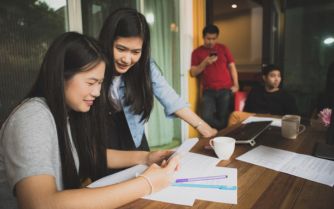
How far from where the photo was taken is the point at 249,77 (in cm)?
527

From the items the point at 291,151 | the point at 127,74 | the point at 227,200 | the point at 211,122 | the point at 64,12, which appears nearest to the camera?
the point at 227,200

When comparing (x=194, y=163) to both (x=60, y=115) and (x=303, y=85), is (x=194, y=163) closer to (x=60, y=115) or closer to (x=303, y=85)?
(x=60, y=115)

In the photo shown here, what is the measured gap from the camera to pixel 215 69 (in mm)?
3457

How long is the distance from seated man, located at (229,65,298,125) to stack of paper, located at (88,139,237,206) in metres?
1.80

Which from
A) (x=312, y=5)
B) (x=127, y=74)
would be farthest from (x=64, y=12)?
(x=312, y=5)

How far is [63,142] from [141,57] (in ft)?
2.05

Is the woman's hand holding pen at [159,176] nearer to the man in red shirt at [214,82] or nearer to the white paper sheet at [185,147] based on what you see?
the white paper sheet at [185,147]

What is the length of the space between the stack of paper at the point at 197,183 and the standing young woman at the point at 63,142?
5 cm

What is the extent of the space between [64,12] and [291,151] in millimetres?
2099

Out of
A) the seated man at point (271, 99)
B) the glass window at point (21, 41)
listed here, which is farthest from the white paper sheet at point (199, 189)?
the seated man at point (271, 99)

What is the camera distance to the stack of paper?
2.50 ft

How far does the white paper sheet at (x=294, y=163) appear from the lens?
0.89 m

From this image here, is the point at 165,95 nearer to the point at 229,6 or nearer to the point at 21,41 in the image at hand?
the point at 21,41

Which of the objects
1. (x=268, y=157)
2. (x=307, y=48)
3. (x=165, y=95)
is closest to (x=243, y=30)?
(x=307, y=48)
